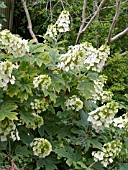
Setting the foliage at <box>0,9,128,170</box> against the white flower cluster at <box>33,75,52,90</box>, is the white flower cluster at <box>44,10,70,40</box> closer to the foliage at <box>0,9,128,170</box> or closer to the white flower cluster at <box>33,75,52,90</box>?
the foliage at <box>0,9,128,170</box>

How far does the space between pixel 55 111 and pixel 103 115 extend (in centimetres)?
34

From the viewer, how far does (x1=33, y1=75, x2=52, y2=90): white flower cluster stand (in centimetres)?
158

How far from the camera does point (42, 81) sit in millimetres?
1578

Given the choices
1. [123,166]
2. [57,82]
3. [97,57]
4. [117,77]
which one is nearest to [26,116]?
[57,82]

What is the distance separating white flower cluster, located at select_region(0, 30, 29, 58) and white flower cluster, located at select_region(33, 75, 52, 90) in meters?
0.13

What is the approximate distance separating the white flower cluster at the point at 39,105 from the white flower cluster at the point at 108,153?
1.08 ft

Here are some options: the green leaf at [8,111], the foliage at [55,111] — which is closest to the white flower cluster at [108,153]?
the foliage at [55,111]

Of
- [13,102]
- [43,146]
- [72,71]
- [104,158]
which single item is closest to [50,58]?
[72,71]

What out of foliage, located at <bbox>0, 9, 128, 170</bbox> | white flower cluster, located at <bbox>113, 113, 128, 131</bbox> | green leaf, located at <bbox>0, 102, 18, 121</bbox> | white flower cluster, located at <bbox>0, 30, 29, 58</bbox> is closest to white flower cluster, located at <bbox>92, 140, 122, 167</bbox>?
foliage, located at <bbox>0, 9, 128, 170</bbox>

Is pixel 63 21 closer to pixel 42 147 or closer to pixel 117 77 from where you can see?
pixel 42 147

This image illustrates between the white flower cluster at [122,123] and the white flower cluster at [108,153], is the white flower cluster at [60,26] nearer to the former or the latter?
the white flower cluster at [122,123]

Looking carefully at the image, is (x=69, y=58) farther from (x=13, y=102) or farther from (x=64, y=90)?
(x=13, y=102)

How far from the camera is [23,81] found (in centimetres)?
163

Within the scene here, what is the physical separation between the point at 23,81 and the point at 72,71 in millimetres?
246
